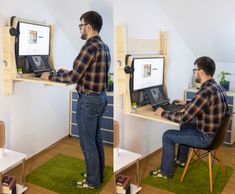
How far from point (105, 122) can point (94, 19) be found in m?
0.52

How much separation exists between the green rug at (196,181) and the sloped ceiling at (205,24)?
4.01ft

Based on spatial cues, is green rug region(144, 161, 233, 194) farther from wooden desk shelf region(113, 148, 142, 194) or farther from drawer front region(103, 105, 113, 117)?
drawer front region(103, 105, 113, 117)

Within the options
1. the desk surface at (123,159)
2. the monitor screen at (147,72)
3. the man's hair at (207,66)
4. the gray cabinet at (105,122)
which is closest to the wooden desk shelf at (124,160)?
the desk surface at (123,159)

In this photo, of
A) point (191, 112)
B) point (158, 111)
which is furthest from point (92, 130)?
point (191, 112)

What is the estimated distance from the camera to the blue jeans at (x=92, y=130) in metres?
1.59

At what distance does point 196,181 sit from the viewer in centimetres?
264

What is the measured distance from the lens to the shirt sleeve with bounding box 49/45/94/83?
60.4 inches


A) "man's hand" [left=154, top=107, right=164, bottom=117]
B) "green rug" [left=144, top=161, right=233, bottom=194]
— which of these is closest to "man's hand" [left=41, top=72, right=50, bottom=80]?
"man's hand" [left=154, top=107, right=164, bottom=117]

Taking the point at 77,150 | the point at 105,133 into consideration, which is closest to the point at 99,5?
the point at 105,133

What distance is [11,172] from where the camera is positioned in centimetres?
152

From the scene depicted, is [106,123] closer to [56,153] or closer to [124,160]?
[124,160]

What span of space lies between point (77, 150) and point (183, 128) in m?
1.25

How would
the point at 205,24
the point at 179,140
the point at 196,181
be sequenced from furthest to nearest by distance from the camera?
the point at 205,24 → the point at 196,181 → the point at 179,140

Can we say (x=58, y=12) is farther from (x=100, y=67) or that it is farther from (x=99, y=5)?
(x=100, y=67)
